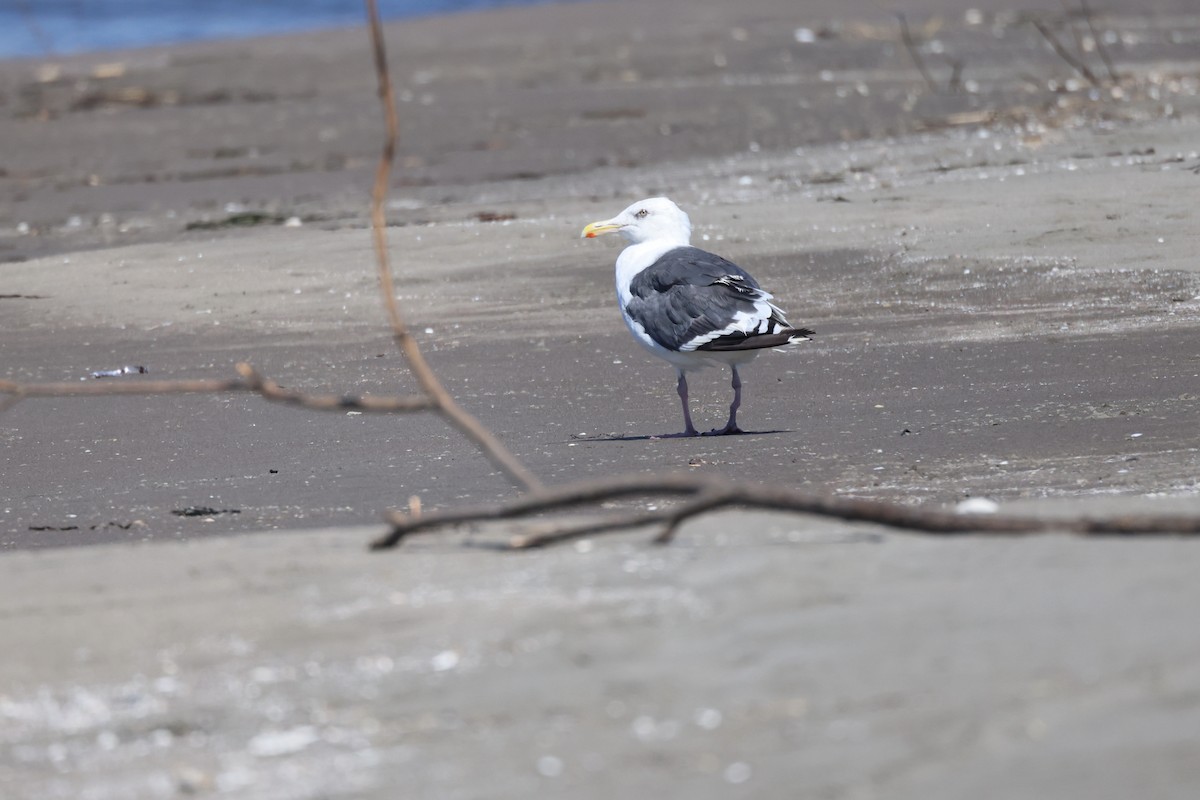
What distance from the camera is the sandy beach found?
302 cm

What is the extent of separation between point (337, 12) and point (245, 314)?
84.7 ft

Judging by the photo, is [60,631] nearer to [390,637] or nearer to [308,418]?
[390,637]

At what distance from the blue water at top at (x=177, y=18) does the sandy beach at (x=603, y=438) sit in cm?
1147

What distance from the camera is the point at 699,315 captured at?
7.38 meters

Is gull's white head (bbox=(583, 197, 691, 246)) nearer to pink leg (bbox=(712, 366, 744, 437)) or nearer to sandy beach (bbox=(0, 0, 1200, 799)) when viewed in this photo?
sandy beach (bbox=(0, 0, 1200, 799))

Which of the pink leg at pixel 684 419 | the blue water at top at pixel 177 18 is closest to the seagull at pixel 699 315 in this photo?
the pink leg at pixel 684 419

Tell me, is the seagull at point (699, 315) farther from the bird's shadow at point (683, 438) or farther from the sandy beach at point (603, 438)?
the sandy beach at point (603, 438)

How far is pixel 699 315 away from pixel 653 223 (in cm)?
112

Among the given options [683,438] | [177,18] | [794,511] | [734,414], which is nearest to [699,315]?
[734,414]

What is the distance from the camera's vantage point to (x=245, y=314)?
9969 mm

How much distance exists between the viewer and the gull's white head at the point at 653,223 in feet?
27.4

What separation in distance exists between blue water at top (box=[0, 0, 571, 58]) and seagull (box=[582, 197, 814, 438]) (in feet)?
74.7

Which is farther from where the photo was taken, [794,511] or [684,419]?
[684,419]

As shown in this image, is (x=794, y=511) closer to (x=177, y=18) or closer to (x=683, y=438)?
(x=683, y=438)
